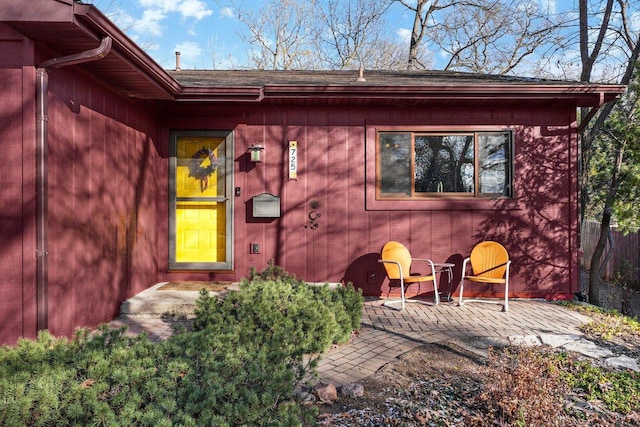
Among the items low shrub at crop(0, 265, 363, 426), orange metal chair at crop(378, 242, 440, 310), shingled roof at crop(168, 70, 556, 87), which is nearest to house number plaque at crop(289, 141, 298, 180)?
shingled roof at crop(168, 70, 556, 87)

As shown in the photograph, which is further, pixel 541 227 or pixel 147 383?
pixel 541 227

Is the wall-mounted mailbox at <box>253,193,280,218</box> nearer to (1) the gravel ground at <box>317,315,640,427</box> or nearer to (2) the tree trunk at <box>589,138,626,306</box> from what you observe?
(1) the gravel ground at <box>317,315,640,427</box>

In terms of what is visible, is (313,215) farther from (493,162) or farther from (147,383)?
(147,383)

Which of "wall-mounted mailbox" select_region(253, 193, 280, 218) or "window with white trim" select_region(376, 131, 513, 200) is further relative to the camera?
"window with white trim" select_region(376, 131, 513, 200)

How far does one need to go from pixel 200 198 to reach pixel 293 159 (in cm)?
136

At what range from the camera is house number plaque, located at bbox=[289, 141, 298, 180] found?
5.36 metres

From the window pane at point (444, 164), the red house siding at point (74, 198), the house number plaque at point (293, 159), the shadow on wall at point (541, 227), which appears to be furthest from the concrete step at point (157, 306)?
the shadow on wall at point (541, 227)

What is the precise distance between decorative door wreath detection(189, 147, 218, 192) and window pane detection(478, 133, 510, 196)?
11.9ft

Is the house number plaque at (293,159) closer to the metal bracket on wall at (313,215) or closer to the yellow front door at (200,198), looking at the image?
the metal bracket on wall at (313,215)

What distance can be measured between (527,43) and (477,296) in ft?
36.3

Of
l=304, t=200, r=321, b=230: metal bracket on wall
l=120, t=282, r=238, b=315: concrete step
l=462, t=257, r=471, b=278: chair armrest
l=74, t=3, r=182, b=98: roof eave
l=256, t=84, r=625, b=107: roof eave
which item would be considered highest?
l=256, t=84, r=625, b=107: roof eave

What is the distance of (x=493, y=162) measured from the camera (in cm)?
542

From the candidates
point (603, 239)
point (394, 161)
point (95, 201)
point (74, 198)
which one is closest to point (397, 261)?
point (394, 161)

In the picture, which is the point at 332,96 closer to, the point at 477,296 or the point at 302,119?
the point at 302,119
